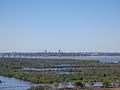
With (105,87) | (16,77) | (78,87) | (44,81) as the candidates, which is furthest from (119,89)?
(16,77)

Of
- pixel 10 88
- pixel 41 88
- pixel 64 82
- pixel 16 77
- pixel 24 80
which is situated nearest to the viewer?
pixel 41 88

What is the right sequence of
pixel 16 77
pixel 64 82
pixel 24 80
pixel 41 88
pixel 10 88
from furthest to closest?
pixel 16 77, pixel 24 80, pixel 64 82, pixel 10 88, pixel 41 88

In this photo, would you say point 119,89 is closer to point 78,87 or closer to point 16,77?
point 78,87

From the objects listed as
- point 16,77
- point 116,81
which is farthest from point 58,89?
point 16,77

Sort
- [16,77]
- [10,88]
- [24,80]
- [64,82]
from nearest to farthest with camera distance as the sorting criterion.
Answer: [10,88], [64,82], [24,80], [16,77]

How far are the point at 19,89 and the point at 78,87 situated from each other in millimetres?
7387

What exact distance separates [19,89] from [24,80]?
29.6 ft

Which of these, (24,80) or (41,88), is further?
(24,80)

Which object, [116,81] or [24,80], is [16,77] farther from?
[116,81]

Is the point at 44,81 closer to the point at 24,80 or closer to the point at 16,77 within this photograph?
the point at 24,80

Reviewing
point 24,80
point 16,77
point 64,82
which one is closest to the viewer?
point 64,82

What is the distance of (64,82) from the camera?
128ft

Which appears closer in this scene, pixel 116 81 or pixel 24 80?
pixel 116 81

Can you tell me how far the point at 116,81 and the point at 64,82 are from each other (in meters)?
7.63
